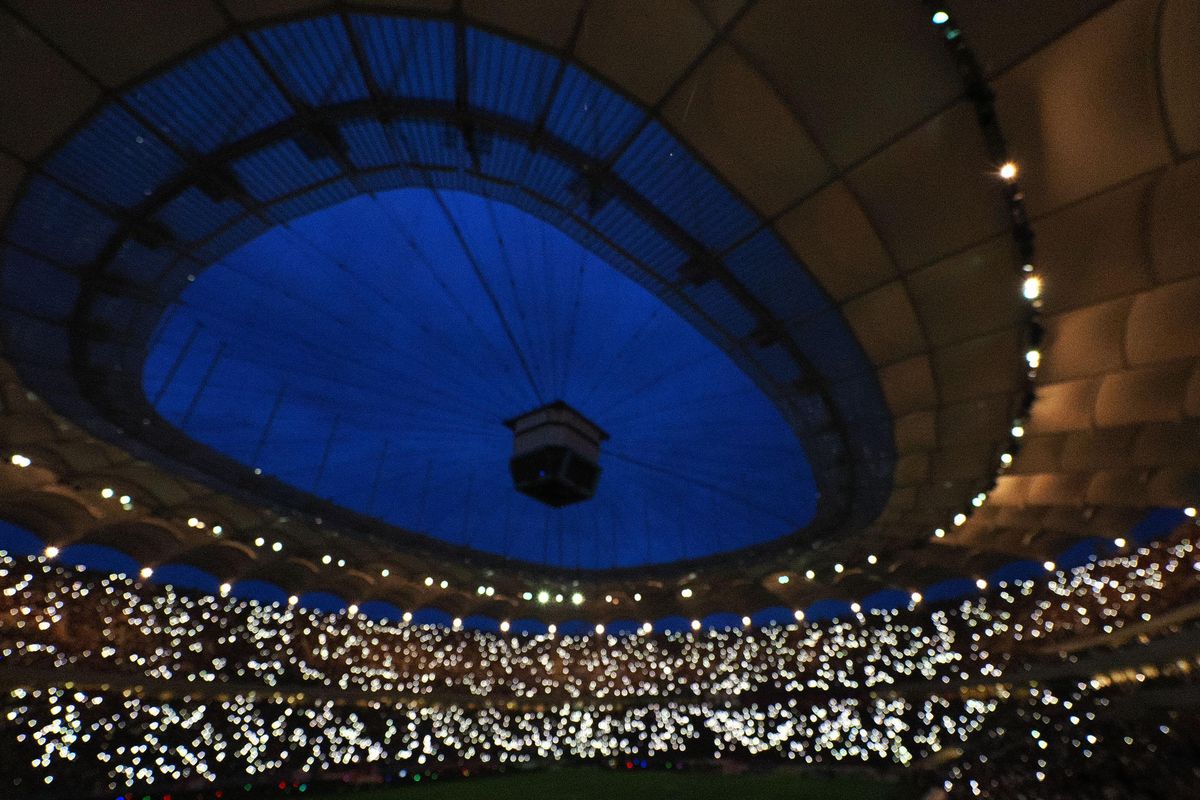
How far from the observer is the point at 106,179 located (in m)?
9.40

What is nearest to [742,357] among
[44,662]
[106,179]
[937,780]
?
[106,179]

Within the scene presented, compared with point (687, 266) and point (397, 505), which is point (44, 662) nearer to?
point (397, 505)

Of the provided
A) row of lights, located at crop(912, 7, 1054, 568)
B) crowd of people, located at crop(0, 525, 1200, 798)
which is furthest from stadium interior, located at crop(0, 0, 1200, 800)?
crowd of people, located at crop(0, 525, 1200, 798)

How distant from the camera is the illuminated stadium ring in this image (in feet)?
26.9

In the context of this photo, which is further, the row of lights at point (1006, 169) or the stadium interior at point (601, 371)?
the stadium interior at point (601, 371)

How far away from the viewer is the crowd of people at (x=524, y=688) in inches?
925

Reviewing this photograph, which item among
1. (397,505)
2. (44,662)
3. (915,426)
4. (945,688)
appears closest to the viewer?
(915,426)

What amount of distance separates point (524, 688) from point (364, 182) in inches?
1558

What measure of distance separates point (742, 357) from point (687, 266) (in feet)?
10.9

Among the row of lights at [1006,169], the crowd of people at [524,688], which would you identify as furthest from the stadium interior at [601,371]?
the crowd of people at [524,688]

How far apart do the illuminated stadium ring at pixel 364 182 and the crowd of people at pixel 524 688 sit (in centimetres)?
1669

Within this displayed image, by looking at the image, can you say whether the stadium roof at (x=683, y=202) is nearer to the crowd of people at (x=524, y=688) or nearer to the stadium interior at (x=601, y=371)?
the stadium interior at (x=601, y=371)

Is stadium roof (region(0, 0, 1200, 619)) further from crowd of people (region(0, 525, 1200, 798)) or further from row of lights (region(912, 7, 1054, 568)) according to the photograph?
crowd of people (region(0, 525, 1200, 798))

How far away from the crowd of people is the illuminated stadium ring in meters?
16.7
